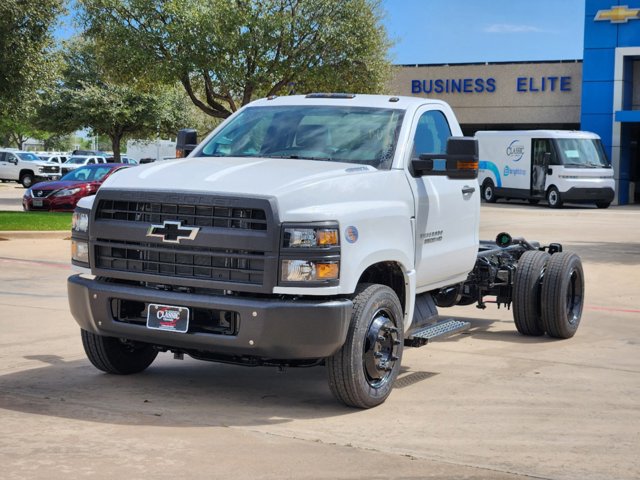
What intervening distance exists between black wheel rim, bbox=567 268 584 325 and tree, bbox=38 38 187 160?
1633 inches

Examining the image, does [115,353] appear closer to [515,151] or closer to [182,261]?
[182,261]

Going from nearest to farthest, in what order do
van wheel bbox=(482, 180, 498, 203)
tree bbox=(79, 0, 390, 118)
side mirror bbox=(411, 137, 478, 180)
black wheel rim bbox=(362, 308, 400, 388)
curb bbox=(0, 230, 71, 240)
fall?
black wheel rim bbox=(362, 308, 400, 388) → side mirror bbox=(411, 137, 478, 180) → curb bbox=(0, 230, 71, 240) → tree bbox=(79, 0, 390, 118) → van wheel bbox=(482, 180, 498, 203)

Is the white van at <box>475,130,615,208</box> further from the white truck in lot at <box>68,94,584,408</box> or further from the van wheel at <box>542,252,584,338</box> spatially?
the white truck in lot at <box>68,94,584,408</box>

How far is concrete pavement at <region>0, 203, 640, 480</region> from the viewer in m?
5.52

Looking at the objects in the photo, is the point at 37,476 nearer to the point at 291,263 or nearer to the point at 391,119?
the point at 291,263

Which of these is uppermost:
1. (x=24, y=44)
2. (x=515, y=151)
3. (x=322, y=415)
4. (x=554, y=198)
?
(x=24, y=44)

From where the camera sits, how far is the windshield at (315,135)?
296 inches

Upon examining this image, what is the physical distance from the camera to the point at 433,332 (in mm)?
7840

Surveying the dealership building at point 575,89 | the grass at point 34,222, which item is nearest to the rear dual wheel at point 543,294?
the grass at point 34,222

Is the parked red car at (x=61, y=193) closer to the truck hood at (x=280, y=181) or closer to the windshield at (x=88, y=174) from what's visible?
the windshield at (x=88, y=174)

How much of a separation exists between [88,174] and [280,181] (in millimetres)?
22740

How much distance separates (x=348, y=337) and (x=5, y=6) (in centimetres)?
1597

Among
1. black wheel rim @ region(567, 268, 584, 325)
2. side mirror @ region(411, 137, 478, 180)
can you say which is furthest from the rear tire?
black wheel rim @ region(567, 268, 584, 325)

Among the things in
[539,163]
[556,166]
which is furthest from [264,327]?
[539,163]
